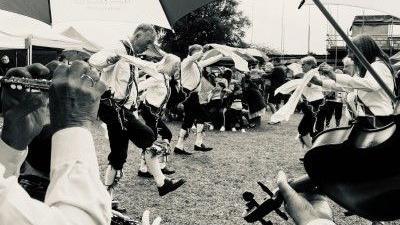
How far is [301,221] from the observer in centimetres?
153

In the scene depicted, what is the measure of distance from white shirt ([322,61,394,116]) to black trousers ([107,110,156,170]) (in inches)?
72.4

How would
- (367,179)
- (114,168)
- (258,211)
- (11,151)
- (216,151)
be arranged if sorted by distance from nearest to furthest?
(11,151) < (367,179) < (258,211) < (114,168) < (216,151)

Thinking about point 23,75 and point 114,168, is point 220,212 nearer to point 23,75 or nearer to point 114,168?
point 114,168

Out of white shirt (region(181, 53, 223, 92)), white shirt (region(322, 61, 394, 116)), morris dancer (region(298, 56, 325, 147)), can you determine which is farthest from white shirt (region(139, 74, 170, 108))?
white shirt (region(322, 61, 394, 116))

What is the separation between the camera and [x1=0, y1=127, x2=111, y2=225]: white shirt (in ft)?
2.88

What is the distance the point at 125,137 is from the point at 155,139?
0.66 metres

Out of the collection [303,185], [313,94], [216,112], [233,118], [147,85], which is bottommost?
[233,118]

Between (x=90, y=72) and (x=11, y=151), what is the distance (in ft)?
1.71

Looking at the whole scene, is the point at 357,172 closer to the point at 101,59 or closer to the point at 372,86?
the point at 372,86

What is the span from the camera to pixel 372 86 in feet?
13.1

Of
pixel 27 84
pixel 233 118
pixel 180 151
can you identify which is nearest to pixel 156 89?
pixel 180 151

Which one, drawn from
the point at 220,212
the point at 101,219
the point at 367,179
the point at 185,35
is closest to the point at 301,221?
the point at 367,179

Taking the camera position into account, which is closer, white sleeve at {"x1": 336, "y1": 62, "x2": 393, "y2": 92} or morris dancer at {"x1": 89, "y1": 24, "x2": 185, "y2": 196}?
white sleeve at {"x1": 336, "y1": 62, "x2": 393, "y2": 92}

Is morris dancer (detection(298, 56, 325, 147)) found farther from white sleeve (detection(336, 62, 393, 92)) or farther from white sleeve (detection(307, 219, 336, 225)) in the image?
white sleeve (detection(307, 219, 336, 225))
